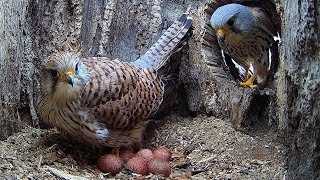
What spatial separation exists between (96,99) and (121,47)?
993 millimetres

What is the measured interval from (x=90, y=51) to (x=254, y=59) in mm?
1613

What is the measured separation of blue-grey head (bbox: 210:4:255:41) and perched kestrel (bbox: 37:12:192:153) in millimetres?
854

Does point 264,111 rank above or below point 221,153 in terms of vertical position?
above

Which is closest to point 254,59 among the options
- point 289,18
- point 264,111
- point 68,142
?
point 264,111

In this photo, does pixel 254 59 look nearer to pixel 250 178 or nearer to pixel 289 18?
pixel 250 178

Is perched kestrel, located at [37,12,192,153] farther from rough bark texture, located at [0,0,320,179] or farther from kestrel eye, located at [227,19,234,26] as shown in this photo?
kestrel eye, located at [227,19,234,26]

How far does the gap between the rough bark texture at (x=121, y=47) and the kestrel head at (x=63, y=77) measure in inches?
15.5

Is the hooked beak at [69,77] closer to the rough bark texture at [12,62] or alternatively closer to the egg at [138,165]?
the rough bark texture at [12,62]

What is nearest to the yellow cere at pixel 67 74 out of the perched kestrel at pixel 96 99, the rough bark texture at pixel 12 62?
the perched kestrel at pixel 96 99

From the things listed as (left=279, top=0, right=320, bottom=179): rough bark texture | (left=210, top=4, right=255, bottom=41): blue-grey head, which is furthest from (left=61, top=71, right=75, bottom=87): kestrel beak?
(left=210, top=4, right=255, bottom=41): blue-grey head

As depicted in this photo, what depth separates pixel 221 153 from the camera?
4070 millimetres

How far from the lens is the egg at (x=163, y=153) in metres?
3.99

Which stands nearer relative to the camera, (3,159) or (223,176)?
(3,159)

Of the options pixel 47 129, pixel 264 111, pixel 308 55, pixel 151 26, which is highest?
pixel 308 55
